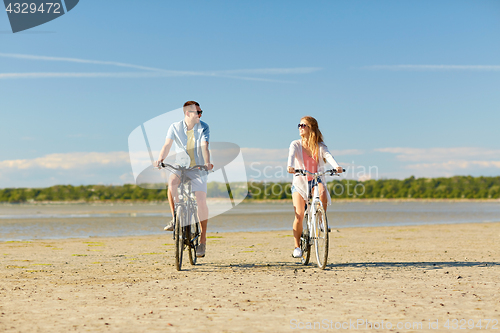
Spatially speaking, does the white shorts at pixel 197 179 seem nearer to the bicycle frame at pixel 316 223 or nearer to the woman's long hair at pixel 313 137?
the bicycle frame at pixel 316 223

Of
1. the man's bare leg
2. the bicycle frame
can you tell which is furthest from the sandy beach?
the man's bare leg

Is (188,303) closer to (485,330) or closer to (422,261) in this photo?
(485,330)

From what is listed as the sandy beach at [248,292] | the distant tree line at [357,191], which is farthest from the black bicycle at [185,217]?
the distant tree line at [357,191]

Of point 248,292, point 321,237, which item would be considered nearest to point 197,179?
point 321,237

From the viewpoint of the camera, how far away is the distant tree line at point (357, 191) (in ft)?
308

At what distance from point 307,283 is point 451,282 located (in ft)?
6.15

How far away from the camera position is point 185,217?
7414 millimetres

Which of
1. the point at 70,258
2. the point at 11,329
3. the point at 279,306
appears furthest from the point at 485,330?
→ the point at 70,258

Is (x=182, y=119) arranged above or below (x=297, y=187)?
above

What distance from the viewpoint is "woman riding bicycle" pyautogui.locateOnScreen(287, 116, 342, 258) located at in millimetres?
7719

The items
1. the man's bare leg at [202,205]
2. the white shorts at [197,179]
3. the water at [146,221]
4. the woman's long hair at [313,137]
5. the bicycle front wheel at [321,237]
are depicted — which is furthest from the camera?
the water at [146,221]

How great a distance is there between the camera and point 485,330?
389 centimetres

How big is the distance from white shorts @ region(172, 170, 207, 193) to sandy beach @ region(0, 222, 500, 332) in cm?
129

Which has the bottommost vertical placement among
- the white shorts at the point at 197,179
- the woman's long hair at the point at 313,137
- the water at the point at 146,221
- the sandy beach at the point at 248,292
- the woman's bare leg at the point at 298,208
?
the water at the point at 146,221
